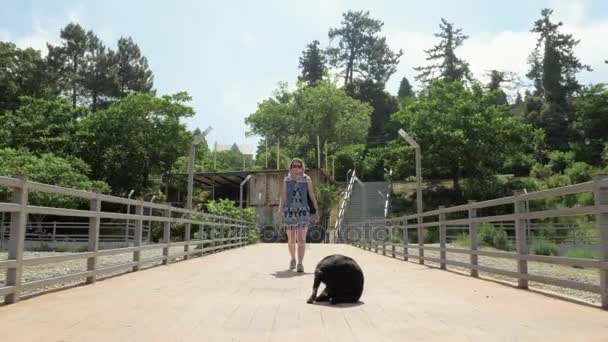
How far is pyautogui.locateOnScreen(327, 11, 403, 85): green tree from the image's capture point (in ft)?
223

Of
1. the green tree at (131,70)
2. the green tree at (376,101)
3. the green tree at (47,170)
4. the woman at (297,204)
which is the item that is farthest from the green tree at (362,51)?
the woman at (297,204)

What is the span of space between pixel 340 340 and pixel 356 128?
2012 inches

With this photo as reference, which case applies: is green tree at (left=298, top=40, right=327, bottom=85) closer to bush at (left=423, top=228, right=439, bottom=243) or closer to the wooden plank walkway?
bush at (left=423, top=228, right=439, bottom=243)

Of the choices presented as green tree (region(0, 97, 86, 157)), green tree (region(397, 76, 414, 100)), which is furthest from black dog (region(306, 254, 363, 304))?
green tree (region(397, 76, 414, 100))

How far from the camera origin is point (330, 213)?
117 feet

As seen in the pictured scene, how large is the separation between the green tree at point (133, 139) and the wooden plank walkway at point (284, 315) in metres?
34.4

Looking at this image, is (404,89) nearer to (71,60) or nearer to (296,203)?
(71,60)

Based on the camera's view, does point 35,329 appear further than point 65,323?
No

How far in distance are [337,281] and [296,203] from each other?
3461 millimetres

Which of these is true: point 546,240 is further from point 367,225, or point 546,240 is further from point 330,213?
point 330,213

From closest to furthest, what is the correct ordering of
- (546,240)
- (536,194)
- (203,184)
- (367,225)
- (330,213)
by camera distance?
(536,194), (546,240), (367,225), (330,213), (203,184)

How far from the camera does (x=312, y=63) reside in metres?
70.6

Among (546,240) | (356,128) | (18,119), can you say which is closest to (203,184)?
(18,119)

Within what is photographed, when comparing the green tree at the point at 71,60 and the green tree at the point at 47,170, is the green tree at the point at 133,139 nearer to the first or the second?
the green tree at the point at 47,170
